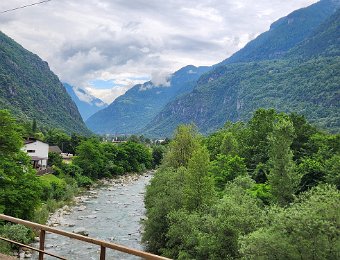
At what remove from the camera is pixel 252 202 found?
28062mm

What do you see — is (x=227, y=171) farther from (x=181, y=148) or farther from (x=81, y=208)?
(x=81, y=208)

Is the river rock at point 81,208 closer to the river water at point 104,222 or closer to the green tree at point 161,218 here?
the river water at point 104,222

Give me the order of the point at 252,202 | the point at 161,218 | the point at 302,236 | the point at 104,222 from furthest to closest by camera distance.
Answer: the point at 104,222
the point at 161,218
the point at 252,202
the point at 302,236

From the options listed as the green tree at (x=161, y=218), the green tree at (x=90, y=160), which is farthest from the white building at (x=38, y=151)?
the green tree at (x=161, y=218)

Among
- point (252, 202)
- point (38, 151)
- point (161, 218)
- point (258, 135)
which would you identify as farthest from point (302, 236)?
point (38, 151)

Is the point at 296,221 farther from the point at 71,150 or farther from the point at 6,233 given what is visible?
the point at 71,150

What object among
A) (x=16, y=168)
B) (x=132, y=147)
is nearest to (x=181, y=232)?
(x=16, y=168)

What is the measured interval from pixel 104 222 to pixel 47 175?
25000 millimetres

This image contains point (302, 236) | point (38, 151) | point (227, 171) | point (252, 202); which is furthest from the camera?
point (38, 151)

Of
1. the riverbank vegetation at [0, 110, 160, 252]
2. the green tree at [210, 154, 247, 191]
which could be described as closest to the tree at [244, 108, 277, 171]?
the green tree at [210, 154, 247, 191]

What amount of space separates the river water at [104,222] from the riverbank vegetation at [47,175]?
2.74m

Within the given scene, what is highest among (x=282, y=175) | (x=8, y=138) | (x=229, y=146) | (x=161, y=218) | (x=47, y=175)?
(x=229, y=146)

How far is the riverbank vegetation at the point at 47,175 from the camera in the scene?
34062 millimetres

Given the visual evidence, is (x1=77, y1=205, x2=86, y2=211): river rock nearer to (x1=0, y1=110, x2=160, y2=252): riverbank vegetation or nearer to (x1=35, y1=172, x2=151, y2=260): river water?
(x1=35, y1=172, x2=151, y2=260): river water
